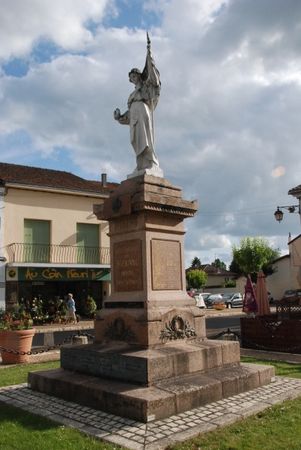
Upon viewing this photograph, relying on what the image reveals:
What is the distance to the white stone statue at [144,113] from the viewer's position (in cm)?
835

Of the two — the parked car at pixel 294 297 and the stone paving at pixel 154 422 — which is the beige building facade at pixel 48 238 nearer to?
the parked car at pixel 294 297

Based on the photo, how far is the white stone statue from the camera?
329 inches

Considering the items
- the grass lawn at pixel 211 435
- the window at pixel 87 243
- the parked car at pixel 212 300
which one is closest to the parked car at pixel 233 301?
the parked car at pixel 212 300

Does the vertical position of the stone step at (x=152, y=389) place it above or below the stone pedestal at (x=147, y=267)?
below

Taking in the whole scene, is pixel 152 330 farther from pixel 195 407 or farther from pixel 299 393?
pixel 299 393

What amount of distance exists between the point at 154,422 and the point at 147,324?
1.66m

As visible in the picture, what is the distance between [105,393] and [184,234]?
312cm

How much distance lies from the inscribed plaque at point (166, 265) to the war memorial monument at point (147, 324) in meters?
0.02

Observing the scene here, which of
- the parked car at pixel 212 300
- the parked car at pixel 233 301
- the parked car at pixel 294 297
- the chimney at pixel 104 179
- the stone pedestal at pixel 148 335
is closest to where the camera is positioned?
the stone pedestal at pixel 148 335

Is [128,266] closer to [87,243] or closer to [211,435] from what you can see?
[211,435]

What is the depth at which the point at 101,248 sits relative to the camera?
28.8 metres

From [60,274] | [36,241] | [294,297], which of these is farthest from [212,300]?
[36,241]

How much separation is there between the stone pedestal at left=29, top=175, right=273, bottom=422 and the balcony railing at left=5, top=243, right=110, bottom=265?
18.4 m

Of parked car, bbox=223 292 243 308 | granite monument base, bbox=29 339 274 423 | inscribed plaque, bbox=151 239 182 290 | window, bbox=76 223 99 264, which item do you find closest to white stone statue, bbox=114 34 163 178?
inscribed plaque, bbox=151 239 182 290
